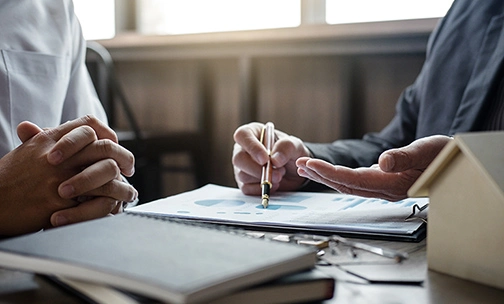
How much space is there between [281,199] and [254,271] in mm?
538

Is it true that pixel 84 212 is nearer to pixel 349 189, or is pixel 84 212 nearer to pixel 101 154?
pixel 101 154

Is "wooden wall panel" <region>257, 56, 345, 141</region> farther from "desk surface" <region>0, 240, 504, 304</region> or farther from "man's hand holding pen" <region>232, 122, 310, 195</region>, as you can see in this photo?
"desk surface" <region>0, 240, 504, 304</region>

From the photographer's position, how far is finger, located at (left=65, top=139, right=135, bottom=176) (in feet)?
2.57

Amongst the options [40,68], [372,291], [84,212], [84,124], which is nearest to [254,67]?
[40,68]

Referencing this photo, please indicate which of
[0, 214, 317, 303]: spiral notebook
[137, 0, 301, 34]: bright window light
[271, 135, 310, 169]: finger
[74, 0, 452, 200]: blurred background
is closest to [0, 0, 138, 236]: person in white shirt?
[0, 214, 317, 303]: spiral notebook

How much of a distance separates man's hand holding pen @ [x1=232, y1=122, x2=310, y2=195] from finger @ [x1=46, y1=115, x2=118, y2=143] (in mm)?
271

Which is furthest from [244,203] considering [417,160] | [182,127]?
[182,127]

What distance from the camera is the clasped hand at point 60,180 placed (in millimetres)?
748

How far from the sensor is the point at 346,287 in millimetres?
541

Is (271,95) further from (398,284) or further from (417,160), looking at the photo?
(398,284)

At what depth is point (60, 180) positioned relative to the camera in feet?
2.52

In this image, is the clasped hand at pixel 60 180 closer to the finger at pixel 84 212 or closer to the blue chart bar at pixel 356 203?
the finger at pixel 84 212

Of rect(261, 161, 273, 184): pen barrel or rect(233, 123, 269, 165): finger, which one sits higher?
rect(233, 123, 269, 165): finger

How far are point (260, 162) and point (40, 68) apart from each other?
0.55 m
